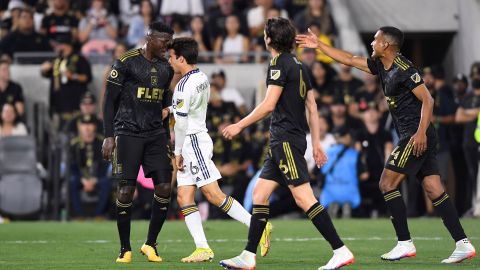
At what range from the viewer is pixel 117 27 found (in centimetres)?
2500

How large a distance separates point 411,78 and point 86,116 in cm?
1054

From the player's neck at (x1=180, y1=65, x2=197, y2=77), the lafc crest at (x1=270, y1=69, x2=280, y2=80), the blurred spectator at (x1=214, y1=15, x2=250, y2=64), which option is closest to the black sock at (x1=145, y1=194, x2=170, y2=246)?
the player's neck at (x1=180, y1=65, x2=197, y2=77)

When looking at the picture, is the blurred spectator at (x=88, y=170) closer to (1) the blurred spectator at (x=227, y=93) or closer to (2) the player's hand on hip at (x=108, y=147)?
(1) the blurred spectator at (x=227, y=93)

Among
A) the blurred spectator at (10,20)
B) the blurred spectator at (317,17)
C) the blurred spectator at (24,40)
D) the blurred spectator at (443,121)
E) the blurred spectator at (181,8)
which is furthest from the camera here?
the blurred spectator at (181,8)

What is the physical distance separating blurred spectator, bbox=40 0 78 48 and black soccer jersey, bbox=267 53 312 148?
13.6m

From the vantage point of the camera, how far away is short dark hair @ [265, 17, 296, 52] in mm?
11031

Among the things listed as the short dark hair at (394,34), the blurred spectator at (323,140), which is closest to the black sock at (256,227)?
the short dark hair at (394,34)

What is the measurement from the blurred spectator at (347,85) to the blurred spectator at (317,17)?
→ 1.62 metres

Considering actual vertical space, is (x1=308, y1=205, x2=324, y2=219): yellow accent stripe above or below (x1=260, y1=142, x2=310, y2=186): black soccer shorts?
below

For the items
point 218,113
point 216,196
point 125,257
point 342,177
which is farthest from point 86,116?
point 125,257

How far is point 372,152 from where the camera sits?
2103 centimetres

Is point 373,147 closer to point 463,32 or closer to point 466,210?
point 466,210

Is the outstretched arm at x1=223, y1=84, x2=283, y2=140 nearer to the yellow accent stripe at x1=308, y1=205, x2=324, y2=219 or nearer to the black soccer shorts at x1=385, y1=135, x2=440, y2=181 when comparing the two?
the yellow accent stripe at x1=308, y1=205, x2=324, y2=219

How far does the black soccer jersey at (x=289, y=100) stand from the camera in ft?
36.1
